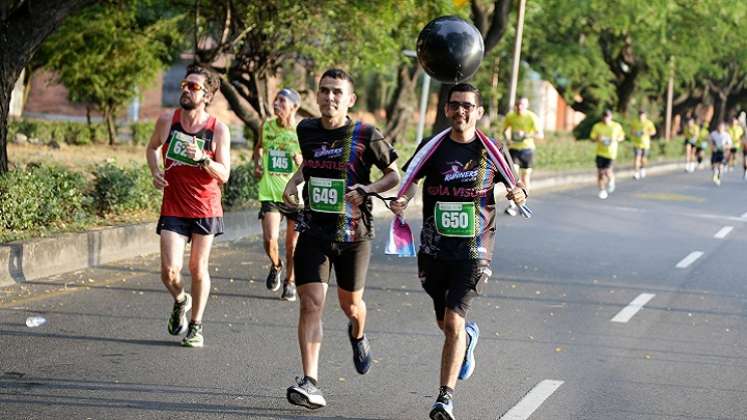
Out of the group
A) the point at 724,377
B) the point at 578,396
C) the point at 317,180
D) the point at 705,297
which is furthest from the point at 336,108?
the point at 705,297

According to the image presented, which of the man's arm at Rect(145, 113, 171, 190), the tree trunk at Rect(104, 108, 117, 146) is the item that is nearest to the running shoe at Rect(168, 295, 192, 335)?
the man's arm at Rect(145, 113, 171, 190)

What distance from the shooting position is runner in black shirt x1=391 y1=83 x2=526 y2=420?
22.9 ft

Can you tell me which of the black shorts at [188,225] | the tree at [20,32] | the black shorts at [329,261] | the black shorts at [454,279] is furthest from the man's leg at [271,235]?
the black shorts at [454,279]

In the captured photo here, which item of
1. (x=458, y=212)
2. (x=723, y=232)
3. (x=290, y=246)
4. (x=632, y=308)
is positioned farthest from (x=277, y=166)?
(x=723, y=232)

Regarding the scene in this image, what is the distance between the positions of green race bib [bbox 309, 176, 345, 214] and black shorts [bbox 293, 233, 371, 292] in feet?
0.60

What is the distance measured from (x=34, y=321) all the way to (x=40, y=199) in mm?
3451

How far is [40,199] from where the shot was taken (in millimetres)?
12555

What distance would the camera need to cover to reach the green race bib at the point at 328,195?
23.9 ft

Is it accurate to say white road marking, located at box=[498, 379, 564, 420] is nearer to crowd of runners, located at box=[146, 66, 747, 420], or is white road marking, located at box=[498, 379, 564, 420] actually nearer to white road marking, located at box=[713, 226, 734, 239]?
crowd of runners, located at box=[146, 66, 747, 420]

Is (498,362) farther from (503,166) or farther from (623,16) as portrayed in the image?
(623,16)

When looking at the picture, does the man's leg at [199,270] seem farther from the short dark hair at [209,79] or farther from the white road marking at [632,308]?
the white road marking at [632,308]

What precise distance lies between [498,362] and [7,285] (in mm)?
4482

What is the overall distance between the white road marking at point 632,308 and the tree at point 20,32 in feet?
21.2

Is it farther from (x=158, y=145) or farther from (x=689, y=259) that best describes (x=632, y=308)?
(x=158, y=145)
